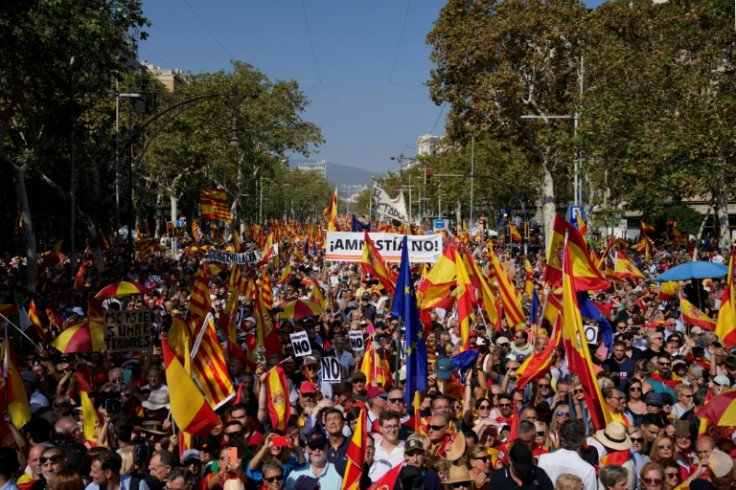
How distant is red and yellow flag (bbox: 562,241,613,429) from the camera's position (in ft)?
23.7

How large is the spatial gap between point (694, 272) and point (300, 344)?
7093mm

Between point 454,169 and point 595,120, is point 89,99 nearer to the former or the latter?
point 595,120

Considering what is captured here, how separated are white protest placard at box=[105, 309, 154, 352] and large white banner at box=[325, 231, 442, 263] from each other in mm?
6064

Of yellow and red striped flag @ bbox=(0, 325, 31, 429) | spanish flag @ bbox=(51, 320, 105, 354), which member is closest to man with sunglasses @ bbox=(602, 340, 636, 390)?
spanish flag @ bbox=(51, 320, 105, 354)

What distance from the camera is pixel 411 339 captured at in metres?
8.41

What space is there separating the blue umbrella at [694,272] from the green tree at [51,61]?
1203 cm

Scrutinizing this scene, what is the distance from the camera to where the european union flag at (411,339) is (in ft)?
26.9

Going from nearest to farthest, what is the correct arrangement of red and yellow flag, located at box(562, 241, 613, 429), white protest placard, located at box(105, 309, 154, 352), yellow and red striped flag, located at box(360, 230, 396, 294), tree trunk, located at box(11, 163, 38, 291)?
red and yellow flag, located at box(562, 241, 613, 429), white protest placard, located at box(105, 309, 154, 352), yellow and red striped flag, located at box(360, 230, 396, 294), tree trunk, located at box(11, 163, 38, 291)

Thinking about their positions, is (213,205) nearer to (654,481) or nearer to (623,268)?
(623,268)

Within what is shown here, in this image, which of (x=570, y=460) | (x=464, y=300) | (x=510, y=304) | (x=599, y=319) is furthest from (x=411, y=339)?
(x=510, y=304)

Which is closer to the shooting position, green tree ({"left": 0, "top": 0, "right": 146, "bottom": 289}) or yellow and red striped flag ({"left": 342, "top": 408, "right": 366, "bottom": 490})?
yellow and red striped flag ({"left": 342, "top": 408, "right": 366, "bottom": 490})

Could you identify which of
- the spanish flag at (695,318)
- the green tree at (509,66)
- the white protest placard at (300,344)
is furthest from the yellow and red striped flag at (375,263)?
the green tree at (509,66)

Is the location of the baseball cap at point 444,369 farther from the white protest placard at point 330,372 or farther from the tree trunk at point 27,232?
the tree trunk at point 27,232

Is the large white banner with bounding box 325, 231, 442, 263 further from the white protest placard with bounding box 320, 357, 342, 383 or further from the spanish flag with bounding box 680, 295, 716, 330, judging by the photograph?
the white protest placard with bounding box 320, 357, 342, 383
